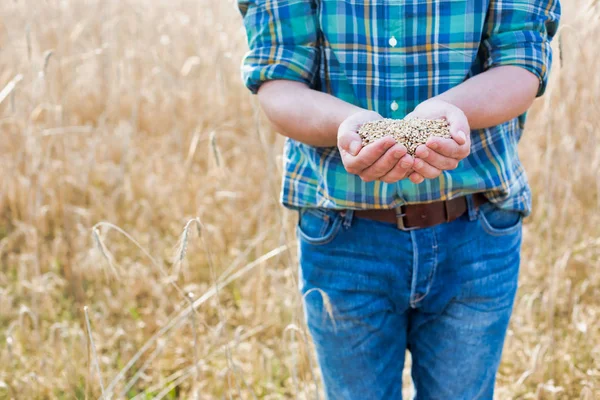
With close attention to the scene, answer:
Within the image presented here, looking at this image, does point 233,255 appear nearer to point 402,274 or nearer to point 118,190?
point 118,190

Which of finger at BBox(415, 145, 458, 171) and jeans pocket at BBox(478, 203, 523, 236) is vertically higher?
finger at BBox(415, 145, 458, 171)

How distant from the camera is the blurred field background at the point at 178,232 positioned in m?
2.12

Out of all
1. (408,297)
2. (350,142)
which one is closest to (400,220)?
(408,297)

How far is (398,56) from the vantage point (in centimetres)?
121

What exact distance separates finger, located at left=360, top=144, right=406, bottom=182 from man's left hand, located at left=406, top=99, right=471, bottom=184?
36 mm

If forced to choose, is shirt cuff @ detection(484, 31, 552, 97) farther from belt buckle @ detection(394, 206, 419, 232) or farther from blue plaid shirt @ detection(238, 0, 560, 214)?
belt buckle @ detection(394, 206, 419, 232)

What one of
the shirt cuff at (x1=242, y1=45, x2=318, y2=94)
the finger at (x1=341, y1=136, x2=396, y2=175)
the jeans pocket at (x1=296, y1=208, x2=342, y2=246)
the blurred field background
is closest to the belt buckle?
the jeans pocket at (x1=296, y1=208, x2=342, y2=246)

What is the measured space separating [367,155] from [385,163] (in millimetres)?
37

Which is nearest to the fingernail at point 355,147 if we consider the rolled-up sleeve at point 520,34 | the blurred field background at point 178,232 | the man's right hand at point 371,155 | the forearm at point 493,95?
the man's right hand at point 371,155

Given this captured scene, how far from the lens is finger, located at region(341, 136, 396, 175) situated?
0.99 meters

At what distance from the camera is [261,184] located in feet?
10.7

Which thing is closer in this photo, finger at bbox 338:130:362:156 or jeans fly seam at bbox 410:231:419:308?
finger at bbox 338:130:362:156

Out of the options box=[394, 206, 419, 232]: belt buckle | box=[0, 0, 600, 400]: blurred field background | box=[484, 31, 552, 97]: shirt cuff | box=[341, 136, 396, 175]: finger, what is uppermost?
box=[484, 31, 552, 97]: shirt cuff

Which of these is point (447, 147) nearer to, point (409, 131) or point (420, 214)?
point (409, 131)
